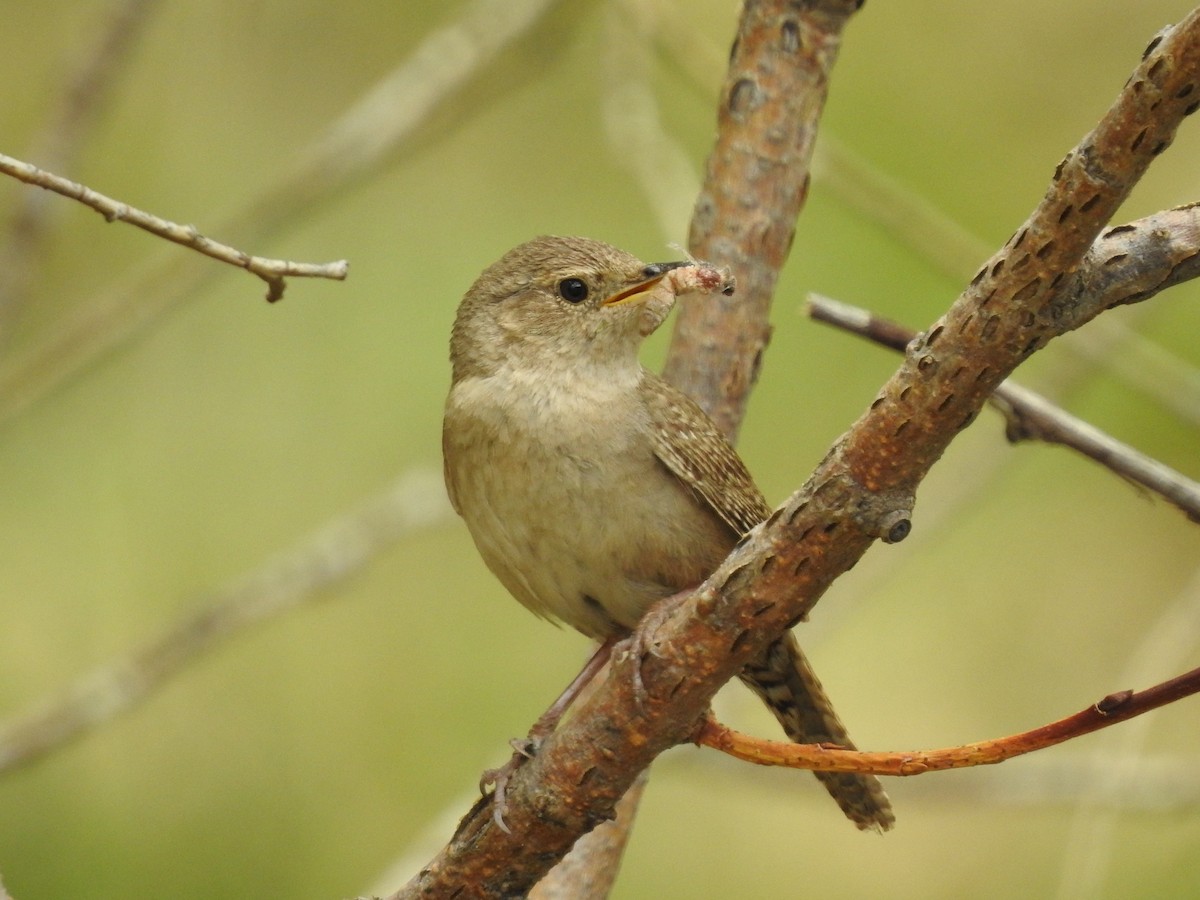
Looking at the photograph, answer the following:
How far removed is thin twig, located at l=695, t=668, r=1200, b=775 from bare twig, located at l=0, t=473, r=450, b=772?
212 cm

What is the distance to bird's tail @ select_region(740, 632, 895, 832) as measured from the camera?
3.33 metres

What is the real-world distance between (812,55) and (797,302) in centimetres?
290

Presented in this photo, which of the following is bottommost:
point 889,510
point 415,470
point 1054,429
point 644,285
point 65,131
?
point 889,510

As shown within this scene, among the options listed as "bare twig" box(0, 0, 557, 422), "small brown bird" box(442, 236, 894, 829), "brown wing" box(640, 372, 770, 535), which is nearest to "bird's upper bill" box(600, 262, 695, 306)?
"small brown bird" box(442, 236, 894, 829)

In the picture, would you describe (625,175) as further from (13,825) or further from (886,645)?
(13,825)

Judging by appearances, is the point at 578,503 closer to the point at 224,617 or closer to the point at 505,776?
the point at 505,776

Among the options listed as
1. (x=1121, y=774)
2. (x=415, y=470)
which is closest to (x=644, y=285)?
(x=1121, y=774)

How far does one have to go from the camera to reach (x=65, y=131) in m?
3.64

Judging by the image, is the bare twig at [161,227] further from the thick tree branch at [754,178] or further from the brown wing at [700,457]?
the thick tree branch at [754,178]

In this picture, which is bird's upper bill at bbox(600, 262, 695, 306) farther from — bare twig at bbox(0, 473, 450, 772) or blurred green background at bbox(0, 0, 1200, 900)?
blurred green background at bbox(0, 0, 1200, 900)

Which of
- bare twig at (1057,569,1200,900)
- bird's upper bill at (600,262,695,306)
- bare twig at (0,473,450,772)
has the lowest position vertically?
bare twig at (1057,569,1200,900)

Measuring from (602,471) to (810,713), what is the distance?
795mm

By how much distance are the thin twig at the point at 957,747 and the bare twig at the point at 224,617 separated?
2.12m

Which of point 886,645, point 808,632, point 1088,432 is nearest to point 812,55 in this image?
point 1088,432
